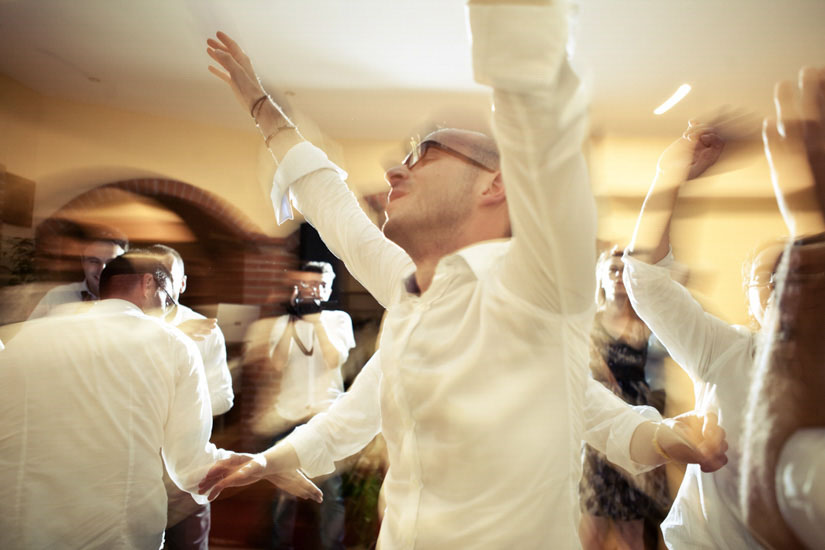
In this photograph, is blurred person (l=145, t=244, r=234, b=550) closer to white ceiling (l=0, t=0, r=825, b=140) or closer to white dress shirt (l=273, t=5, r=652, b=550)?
white ceiling (l=0, t=0, r=825, b=140)

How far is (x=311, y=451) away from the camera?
1.83 ft

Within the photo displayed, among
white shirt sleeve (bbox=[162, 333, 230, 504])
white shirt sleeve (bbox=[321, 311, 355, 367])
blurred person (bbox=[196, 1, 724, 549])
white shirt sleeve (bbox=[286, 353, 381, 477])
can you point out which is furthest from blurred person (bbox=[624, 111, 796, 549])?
white shirt sleeve (bbox=[321, 311, 355, 367])

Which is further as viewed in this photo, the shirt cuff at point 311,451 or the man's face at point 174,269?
the man's face at point 174,269

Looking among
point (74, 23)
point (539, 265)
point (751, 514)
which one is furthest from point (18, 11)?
point (751, 514)

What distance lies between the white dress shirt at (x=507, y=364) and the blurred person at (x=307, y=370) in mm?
664

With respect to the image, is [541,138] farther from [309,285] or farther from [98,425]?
[309,285]

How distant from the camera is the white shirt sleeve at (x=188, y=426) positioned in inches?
25.8

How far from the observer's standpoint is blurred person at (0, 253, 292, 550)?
0.66 meters

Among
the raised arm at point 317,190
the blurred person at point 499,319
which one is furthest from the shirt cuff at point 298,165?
the blurred person at point 499,319

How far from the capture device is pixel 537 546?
32 centimetres

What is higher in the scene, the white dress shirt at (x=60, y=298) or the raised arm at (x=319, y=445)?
the white dress shirt at (x=60, y=298)

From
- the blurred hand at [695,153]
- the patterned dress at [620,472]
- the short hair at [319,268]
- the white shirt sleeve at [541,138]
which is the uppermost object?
the blurred hand at [695,153]

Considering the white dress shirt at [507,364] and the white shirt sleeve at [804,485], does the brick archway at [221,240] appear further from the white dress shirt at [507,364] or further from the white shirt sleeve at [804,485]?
the white shirt sleeve at [804,485]

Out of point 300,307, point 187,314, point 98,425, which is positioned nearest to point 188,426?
point 98,425
